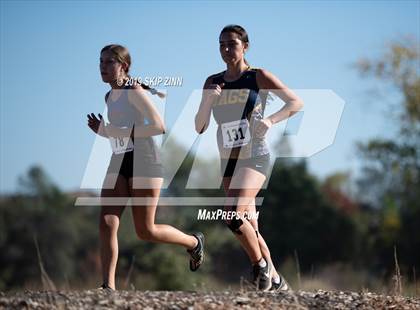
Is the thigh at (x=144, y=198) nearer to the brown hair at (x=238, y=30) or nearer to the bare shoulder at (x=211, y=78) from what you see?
the bare shoulder at (x=211, y=78)

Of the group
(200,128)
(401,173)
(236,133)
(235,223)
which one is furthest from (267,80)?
(401,173)

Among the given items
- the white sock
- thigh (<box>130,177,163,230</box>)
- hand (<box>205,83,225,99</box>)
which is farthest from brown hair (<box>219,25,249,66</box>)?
the white sock

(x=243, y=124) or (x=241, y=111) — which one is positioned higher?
(x=241, y=111)

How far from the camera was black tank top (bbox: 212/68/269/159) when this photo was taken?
22.9 feet

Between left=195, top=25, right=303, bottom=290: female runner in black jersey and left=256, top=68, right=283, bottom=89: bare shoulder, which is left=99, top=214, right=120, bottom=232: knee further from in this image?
left=256, top=68, right=283, bottom=89: bare shoulder

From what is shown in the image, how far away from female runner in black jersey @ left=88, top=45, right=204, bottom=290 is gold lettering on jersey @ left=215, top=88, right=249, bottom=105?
0.66 m

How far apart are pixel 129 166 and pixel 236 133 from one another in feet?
3.52

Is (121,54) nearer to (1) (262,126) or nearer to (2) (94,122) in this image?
(2) (94,122)

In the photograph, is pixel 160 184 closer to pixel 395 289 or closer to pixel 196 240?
pixel 196 240

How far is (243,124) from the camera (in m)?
6.97

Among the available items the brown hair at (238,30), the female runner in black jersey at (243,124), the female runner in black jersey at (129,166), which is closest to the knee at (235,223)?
the female runner in black jersey at (243,124)

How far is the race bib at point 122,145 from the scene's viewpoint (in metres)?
6.91

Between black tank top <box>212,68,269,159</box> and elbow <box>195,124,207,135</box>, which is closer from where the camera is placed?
black tank top <box>212,68,269,159</box>

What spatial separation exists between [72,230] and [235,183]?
54756mm
